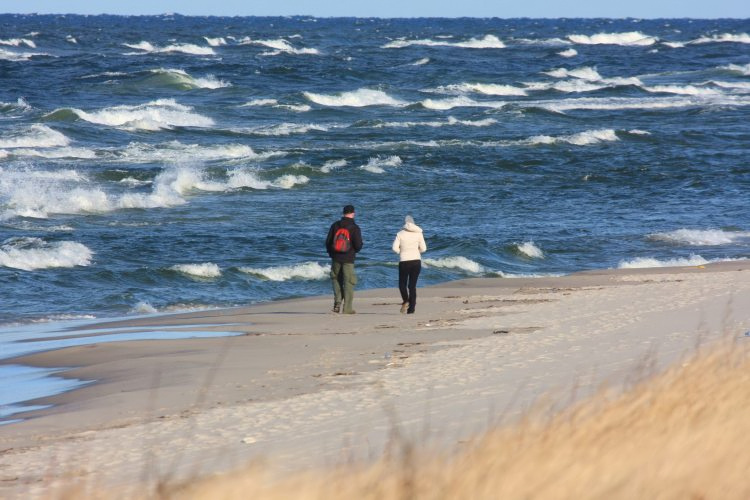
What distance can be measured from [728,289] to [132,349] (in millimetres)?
7848

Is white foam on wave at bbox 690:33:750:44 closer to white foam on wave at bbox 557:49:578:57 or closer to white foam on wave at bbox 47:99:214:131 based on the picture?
white foam on wave at bbox 557:49:578:57

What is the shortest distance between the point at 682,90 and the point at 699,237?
130 feet

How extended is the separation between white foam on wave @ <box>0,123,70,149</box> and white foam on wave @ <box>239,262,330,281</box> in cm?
1778

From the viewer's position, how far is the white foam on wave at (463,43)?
95.9 m

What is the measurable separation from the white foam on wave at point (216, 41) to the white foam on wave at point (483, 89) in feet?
112

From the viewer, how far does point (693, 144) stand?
127ft

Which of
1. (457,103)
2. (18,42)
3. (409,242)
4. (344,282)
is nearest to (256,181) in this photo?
(344,282)

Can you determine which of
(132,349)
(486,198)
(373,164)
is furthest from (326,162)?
(132,349)

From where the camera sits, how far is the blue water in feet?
65.2

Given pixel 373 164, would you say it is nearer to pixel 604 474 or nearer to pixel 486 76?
pixel 604 474

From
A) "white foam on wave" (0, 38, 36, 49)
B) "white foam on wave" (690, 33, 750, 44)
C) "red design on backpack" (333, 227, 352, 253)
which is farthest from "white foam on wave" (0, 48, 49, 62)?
"white foam on wave" (690, 33, 750, 44)

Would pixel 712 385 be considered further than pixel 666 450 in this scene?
Yes

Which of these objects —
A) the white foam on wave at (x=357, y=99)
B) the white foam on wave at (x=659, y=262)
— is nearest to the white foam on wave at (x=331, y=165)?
the white foam on wave at (x=659, y=262)

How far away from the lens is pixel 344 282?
15047mm
